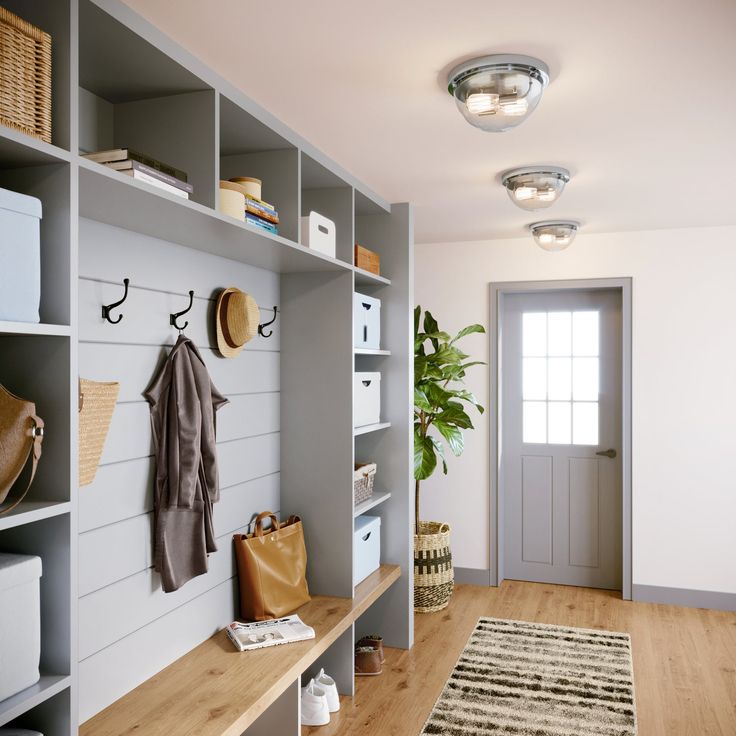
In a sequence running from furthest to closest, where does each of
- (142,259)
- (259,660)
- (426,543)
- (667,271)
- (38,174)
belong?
1. (667,271)
2. (426,543)
3. (259,660)
4. (142,259)
5. (38,174)

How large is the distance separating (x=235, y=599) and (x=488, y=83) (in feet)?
7.24

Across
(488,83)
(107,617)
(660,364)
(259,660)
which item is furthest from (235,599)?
(660,364)

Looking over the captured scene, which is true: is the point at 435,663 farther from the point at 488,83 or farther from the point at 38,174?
the point at 38,174

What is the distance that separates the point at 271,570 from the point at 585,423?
9.65 ft

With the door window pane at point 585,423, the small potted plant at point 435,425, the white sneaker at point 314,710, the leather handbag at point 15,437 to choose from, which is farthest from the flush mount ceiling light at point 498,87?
the door window pane at point 585,423

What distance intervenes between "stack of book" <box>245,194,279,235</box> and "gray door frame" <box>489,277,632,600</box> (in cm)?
282

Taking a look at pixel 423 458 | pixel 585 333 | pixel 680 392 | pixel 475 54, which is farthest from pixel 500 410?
pixel 475 54

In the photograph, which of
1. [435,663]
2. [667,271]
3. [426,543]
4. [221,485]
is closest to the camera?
[221,485]

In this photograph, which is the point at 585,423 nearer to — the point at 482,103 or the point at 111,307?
the point at 482,103

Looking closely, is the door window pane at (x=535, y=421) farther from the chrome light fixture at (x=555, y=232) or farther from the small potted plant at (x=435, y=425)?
the chrome light fixture at (x=555, y=232)

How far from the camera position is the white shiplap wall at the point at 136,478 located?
7.23 feet

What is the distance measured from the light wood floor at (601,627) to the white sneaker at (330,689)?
4 cm

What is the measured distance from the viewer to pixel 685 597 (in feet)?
15.6

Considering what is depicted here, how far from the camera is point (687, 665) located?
3793 millimetres
